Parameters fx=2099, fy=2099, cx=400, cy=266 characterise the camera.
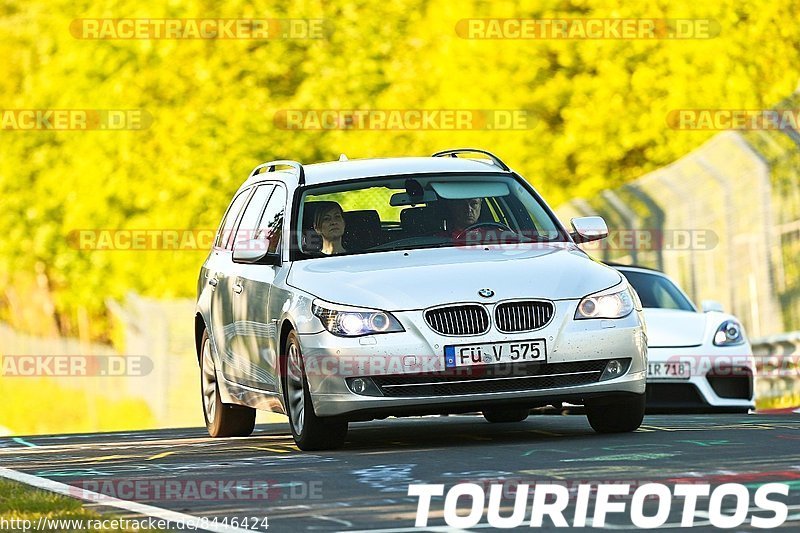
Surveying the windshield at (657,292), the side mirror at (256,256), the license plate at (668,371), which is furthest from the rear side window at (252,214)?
the windshield at (657,292)

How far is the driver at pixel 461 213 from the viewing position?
13.3m

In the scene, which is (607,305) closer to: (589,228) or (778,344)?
(589,228)

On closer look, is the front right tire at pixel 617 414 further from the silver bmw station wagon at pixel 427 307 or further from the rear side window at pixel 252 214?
the rear side window at pixel 252 214

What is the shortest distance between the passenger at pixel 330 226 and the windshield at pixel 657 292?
624 cm

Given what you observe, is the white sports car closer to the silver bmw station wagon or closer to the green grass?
the silver bmw station wagon

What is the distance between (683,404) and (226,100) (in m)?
25.8

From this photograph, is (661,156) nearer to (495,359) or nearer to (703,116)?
(703,116)

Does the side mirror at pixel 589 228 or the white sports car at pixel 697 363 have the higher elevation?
the side mirror at pixel 589 228

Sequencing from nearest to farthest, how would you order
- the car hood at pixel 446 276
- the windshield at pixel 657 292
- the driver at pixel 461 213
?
the car hood at pixel 446 276, the driver at pixel 461 213, the windshield at pixel 657 292

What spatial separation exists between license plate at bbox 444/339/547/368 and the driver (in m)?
1.60

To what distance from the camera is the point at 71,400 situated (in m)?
46.7

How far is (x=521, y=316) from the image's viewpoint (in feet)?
38.8

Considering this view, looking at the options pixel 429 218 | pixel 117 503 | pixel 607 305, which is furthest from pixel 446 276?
pixel 117 503

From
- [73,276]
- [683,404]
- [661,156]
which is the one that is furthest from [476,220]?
[73,276]
